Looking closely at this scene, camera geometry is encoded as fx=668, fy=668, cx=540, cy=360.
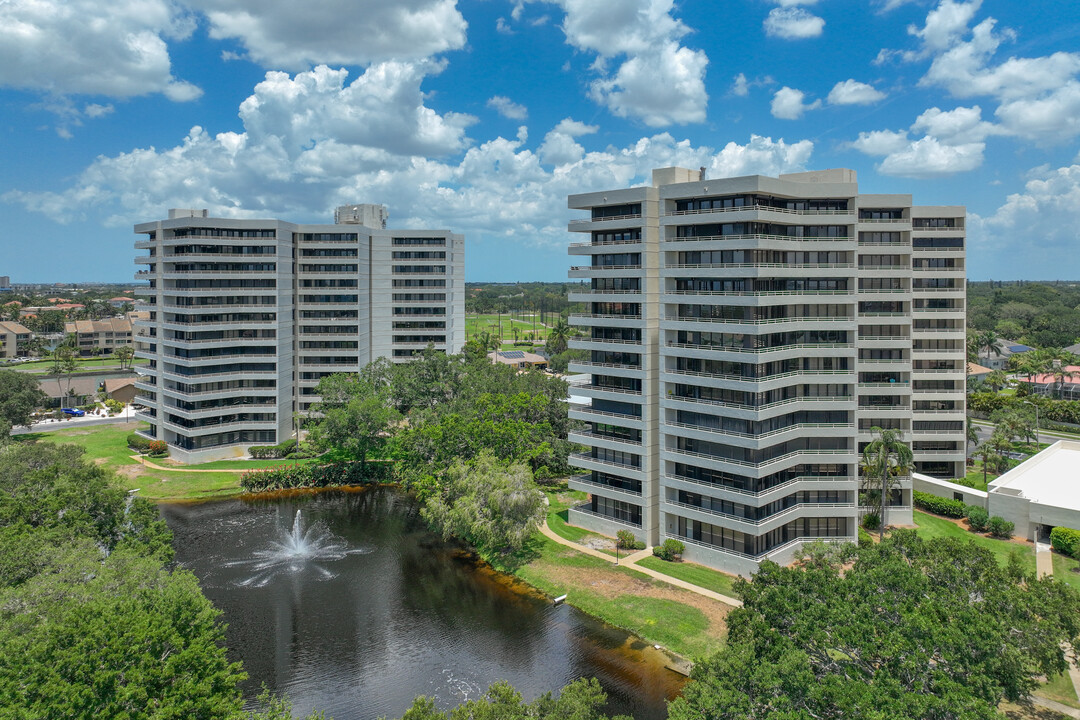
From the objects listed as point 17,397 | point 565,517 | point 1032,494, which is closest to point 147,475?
point 17,397

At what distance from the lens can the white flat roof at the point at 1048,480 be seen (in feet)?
231

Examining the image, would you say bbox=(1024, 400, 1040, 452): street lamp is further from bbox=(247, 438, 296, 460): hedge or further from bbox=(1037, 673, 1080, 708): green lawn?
bbox=(247, 438, 296, 460): hedge

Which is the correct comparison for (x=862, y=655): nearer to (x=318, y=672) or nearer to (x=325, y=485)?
(x=318, y=672)

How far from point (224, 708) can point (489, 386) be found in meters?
66.3

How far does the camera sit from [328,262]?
11738 cm

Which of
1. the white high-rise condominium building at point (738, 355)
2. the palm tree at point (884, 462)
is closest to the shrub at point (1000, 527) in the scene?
the white high-rise condominium building at point (738, 355)

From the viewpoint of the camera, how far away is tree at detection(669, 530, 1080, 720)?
31.4m

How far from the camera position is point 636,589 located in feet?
193

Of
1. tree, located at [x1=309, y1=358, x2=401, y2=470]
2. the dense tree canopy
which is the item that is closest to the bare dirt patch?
the dense tree canopy

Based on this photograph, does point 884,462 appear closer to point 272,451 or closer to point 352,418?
point 352,418

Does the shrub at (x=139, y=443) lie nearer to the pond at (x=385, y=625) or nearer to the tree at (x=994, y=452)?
the pond at (x=385, y=625)

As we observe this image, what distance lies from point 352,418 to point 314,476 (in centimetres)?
1005

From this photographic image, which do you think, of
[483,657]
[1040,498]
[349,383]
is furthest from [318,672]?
[1040,498]

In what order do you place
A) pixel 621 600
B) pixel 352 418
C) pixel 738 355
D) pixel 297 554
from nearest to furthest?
pixel 621 600 → pixel 738 355 → pixel 297 554 → pixel 352 418
